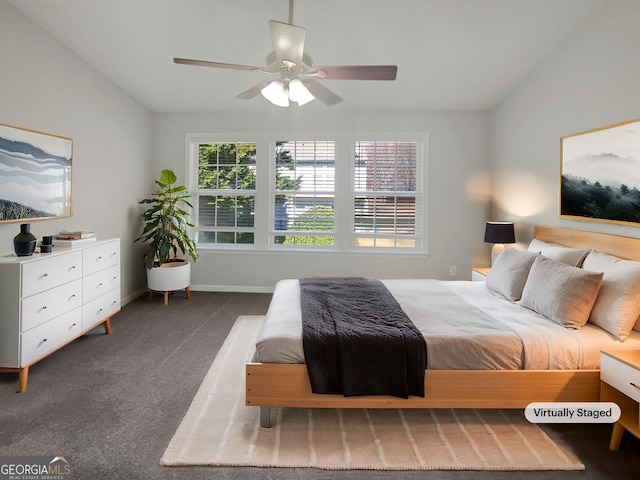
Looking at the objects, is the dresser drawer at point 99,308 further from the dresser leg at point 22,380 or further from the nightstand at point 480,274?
the nightstand at point 480,274

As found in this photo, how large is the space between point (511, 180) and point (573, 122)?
1.19 metres

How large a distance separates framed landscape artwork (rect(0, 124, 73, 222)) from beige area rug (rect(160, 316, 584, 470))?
2155 millimetres

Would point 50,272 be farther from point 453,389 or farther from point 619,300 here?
point 619,300

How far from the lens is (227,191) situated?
17.6ft

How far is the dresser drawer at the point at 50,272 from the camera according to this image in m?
2.59

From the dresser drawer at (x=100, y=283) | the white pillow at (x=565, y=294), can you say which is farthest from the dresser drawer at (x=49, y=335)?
the white pillow at (x=565, y=294)

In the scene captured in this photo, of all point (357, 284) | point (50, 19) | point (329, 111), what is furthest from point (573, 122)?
point (50, 19)

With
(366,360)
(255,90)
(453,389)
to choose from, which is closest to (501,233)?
(453,389)

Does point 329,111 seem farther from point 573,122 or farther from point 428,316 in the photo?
point 428,316

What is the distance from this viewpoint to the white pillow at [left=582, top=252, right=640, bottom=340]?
2273 mm

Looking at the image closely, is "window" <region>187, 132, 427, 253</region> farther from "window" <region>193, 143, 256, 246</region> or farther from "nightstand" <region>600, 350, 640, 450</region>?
"nightstand" <region>600, 350, 640, 450</region>

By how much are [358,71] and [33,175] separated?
282 centimetres

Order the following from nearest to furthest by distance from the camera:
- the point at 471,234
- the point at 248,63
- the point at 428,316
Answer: the point at 428,316
the point at 248,63
the point at 471,234

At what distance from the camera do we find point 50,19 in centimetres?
320
